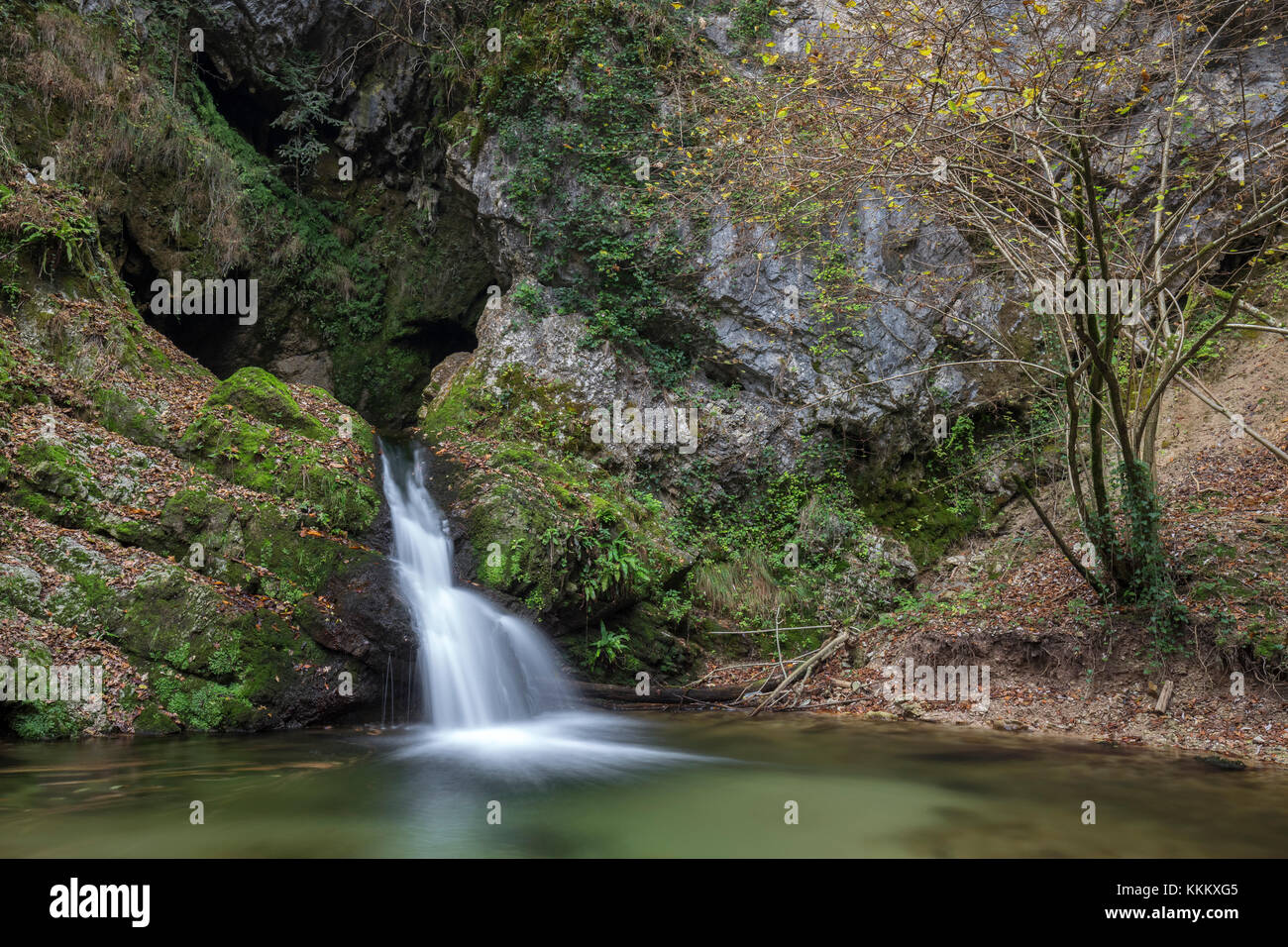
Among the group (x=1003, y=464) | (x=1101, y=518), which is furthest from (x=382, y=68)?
(x=1101, y=518)

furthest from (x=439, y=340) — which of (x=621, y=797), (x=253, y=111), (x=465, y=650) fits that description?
(x=621, y=797)

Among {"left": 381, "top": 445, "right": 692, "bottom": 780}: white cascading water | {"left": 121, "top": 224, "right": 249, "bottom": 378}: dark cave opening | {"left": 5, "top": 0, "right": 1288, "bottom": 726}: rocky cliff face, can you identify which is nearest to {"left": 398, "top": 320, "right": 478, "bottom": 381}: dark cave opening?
{"left": 5, "top": 0, "right": 1288, "bottom": 726}: rocky cliff face

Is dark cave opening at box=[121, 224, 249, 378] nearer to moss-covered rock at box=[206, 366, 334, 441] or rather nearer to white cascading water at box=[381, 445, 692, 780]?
moss-covered rock at box=[206, 366, 334, 441]

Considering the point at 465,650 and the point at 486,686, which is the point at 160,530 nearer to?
the point at 465,650

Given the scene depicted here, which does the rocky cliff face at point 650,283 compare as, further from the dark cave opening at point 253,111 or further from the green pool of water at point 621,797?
the green pool of water at point 621,797

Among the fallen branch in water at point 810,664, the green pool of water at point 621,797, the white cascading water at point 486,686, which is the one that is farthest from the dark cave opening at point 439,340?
the green pool of water at point 621,797

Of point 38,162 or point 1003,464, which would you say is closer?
point 38,162

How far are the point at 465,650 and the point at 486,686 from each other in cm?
50

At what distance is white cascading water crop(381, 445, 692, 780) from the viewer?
707 centimetres

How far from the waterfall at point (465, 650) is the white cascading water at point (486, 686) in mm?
12

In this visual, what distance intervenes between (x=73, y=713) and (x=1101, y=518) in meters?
10.6

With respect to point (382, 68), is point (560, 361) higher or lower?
lower

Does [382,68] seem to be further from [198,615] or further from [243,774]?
[243,774]

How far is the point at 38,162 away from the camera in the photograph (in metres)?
11.0
